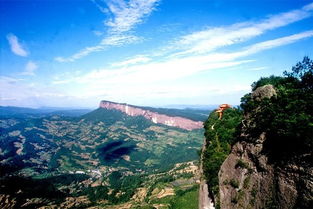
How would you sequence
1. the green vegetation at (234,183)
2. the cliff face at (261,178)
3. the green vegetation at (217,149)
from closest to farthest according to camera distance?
the cliff face at (261,178) → the green vegetation at (234,183) → the green vegetation at (217,149)

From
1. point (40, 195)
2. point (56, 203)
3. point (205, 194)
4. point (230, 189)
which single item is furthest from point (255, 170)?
point (40, 195)

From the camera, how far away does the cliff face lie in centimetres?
1509

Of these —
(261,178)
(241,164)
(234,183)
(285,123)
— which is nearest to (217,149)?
(234,183)

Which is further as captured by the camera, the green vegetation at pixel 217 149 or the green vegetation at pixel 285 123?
the green vegetation at pixel 217 149

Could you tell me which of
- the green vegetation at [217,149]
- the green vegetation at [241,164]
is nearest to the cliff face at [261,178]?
the green vegetation at [241,164]

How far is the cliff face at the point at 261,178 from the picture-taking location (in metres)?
15.1

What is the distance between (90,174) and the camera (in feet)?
644

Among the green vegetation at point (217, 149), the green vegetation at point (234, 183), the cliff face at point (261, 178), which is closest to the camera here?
the cliff face at point (261, 178)

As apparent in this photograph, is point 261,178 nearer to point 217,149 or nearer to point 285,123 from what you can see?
point 285,123

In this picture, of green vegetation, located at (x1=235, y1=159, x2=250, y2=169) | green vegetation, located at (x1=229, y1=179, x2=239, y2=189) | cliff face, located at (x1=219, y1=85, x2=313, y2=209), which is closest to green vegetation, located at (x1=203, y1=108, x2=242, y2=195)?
cliff face, located at (x1=219, y1=85, x2=313, y2=209)

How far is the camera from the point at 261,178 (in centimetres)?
1914

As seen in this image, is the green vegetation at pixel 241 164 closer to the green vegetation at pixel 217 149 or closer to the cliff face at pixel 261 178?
the cliff face at pixel 261 178

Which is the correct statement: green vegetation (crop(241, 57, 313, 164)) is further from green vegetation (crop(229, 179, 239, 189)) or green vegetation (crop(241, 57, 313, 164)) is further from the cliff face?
green vegetation (crop(229, 179, 239, 189))

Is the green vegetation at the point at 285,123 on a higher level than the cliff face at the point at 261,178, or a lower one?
higher
